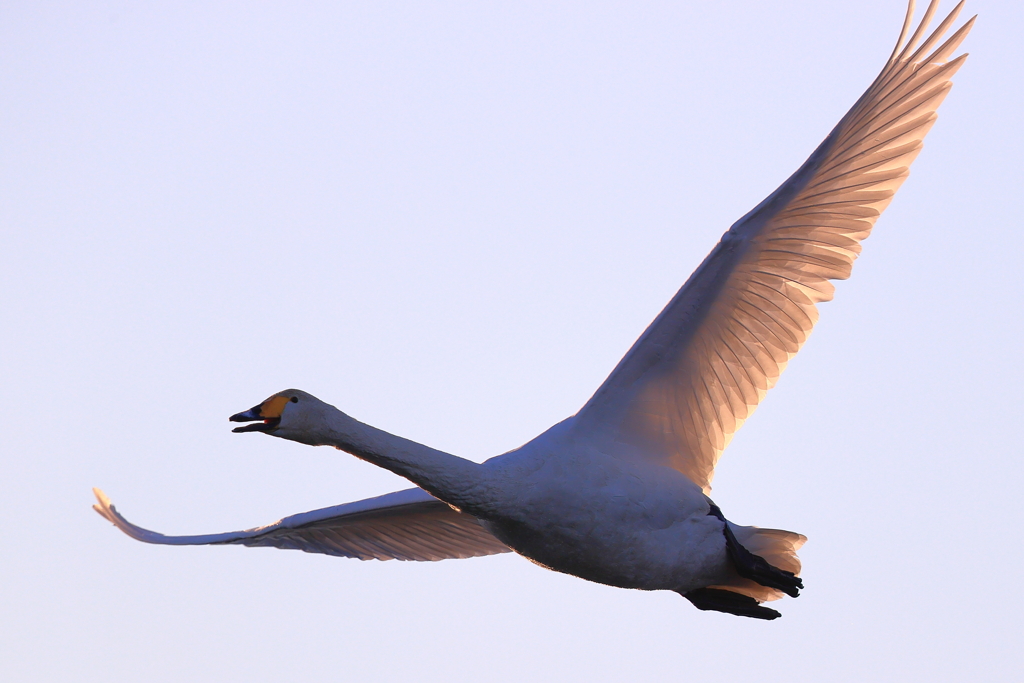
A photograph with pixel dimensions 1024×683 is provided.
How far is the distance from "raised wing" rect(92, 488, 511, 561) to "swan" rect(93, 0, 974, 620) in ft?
5.61

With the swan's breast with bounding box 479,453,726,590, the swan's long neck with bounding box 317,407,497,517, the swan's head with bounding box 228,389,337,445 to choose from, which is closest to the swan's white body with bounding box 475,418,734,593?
the swan's breast with bounding box 479,453,726,590

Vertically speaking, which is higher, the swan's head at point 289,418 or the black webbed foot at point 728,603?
the swan's head at point 289,418

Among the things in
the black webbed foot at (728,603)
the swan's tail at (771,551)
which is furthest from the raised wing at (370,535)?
the swan's tail at (771,551)

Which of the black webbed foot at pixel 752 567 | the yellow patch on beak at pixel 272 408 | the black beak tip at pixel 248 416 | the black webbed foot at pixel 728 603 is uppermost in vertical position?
the yellow patch on beak at pixel 272 408

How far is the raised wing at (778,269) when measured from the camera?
9.38 m

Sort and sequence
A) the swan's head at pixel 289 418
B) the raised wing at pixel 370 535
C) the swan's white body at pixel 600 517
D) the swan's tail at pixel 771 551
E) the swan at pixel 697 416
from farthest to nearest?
the raised wing at pixel 370 535 → the swan's tail at pixel 771 551 → the swan's white body at pixel 600 517 → the swan at pixel 697 416 → the swan's head at pixel 289 418

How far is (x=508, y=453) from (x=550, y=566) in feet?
2.95

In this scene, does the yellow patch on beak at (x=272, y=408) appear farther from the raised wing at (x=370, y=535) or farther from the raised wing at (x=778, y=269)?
the raised wing at (x=370, y=535)

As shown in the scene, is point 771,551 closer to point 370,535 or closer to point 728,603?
point 728,603

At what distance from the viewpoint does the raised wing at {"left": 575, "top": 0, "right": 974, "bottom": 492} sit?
938 centimetres

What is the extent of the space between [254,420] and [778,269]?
4.30 meters

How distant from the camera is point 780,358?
1001 centimetres

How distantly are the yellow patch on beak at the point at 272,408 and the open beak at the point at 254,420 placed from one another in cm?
2

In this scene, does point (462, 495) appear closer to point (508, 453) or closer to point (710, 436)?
point (508, 453)
